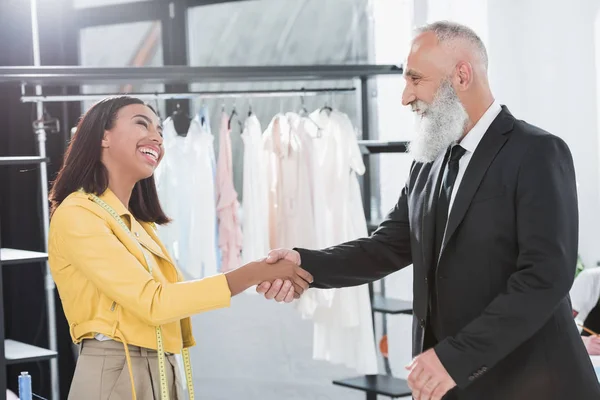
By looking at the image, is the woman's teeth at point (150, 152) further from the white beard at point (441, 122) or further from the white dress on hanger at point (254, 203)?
the white dress on hanger at point (254, 203)

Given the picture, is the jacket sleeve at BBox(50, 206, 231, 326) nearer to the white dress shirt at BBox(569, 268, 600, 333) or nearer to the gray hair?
the gray hair

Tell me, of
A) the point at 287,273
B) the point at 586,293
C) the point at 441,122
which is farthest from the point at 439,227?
→ the point at 586,293

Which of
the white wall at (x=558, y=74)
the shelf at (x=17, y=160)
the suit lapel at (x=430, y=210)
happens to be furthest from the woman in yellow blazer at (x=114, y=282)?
the white wall at (x=558, y=74)

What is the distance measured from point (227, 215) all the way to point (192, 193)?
0.68ft

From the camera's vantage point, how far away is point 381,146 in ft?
14.0

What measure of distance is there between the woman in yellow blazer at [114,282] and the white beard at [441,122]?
0.63 meters

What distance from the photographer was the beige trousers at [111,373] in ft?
7.47

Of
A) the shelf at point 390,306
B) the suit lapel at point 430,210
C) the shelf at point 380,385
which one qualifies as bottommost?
the shelf at point 380,385

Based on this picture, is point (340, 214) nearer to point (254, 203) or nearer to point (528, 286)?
point (254, 203)

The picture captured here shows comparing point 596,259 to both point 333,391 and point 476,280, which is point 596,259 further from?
point 476,280

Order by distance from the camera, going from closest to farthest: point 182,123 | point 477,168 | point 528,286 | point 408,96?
point 528,286, point 477,168, point 408,96, point 182,123

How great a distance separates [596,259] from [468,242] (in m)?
2.64

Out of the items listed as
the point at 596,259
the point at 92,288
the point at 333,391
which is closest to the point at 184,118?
the point at 333,391

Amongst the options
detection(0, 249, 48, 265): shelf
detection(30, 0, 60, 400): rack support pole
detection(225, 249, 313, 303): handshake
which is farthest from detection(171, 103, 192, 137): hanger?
detection(225, 249, 313, 303): handshake
